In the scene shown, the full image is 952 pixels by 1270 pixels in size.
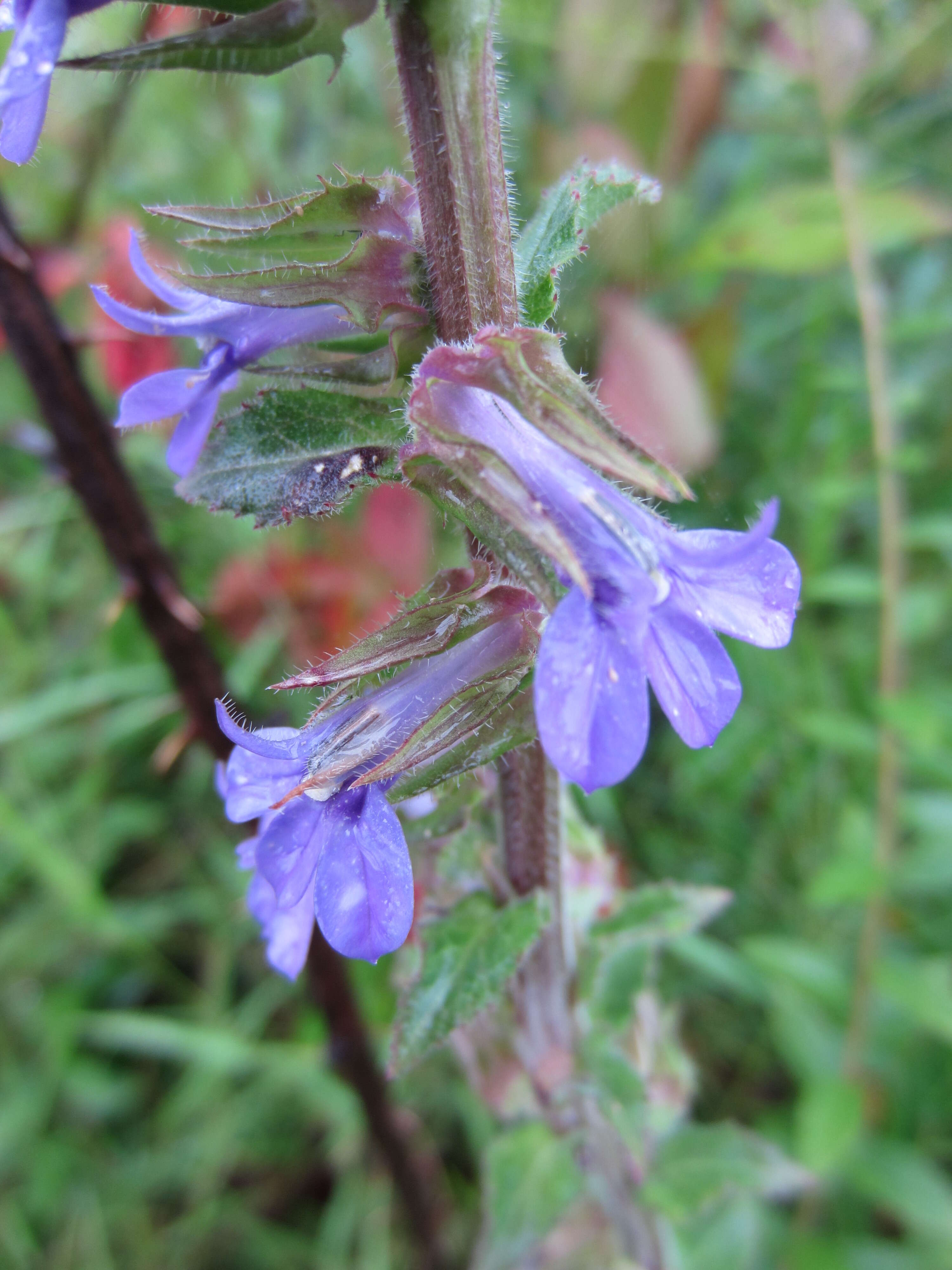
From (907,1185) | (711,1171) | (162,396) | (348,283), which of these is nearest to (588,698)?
(348,283)

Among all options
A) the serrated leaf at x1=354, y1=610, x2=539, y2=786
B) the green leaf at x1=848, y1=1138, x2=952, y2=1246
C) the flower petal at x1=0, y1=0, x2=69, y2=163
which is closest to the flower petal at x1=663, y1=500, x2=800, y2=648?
the serrated leaf at x1=354, y1=610, x2=539, y2=786

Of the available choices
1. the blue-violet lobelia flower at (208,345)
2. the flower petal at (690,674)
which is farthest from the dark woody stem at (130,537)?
the flower petal at (690,674)

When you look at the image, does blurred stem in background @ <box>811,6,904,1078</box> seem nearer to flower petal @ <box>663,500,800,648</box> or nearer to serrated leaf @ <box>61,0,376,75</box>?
flower petal @ <box>663,500,800,648</box>

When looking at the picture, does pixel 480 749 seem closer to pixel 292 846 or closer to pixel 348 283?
pixel 292 846

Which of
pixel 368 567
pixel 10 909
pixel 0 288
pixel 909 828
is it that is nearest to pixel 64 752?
pixel 10 909

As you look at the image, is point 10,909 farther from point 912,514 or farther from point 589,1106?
point 912,514

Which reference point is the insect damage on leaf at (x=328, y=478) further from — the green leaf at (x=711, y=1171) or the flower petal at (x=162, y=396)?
the green leaf at (x=711, y=1171)
